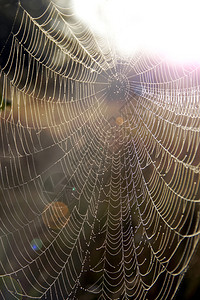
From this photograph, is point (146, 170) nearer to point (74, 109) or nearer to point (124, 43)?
point (74, 109)

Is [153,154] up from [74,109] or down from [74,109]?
down

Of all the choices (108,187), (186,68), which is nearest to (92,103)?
(108,187)

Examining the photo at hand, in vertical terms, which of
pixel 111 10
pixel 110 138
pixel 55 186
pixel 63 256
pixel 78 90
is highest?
pixel 111 10

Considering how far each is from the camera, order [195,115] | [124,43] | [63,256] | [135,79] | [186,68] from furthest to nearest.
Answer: [63,256], [135,79], [124,43], [186,68], [195,115]

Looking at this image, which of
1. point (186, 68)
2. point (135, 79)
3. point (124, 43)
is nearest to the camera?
point (186, 68)

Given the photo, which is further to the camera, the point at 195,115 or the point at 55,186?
the point at 55,186

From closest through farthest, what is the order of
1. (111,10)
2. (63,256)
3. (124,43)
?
(111,10) → (124,43) → (63,256)

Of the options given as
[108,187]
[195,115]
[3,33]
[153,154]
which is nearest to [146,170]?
[153,154]

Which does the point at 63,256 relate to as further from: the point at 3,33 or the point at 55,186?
the point at 3,33

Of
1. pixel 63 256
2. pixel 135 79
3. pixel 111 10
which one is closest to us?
pixel 111 10
